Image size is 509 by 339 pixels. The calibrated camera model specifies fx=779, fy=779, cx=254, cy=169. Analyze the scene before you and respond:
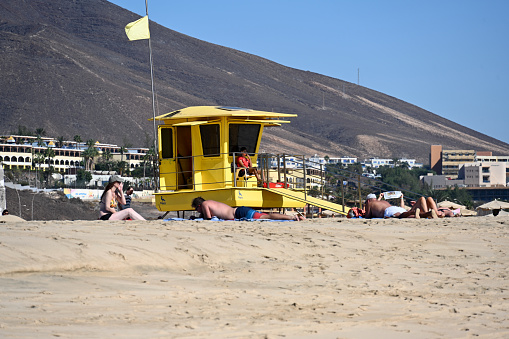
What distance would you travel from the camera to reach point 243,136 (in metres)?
19.1

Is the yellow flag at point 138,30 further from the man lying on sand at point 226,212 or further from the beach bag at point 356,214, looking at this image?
the beach bag at point 356,214

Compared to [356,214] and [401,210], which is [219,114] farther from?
[401,210]

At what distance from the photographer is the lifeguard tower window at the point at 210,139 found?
61.6 ft

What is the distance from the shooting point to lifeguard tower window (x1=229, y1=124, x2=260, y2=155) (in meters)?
18.9

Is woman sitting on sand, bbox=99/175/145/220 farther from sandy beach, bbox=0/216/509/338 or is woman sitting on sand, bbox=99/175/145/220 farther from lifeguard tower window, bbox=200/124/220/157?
lifeguard tower window, bbox=200/124/220/157

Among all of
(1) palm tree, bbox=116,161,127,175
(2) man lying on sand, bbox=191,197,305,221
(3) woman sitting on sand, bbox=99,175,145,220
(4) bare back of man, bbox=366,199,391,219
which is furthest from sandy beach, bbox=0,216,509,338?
(1) palm tree, bbox=116,161,127,175

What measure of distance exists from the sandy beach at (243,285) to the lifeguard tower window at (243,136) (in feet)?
24.7

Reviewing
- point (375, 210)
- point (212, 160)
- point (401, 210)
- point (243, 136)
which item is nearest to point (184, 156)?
point (212, 160)

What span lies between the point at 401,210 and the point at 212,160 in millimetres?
4832

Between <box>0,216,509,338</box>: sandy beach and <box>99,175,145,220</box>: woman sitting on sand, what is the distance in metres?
3.08

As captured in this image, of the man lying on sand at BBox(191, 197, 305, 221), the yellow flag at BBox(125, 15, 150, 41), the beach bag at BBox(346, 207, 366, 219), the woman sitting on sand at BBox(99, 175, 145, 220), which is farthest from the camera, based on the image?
the yellow flag at BBox(125, 15, 150, 41)

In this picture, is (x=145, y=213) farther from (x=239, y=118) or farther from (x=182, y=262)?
(x=182, y=262)

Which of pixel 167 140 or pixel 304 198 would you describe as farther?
pixel 167 140

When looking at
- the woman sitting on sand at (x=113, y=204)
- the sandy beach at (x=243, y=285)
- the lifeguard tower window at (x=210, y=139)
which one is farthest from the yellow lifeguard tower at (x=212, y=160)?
the sandy beach at (x=243, y=285)
